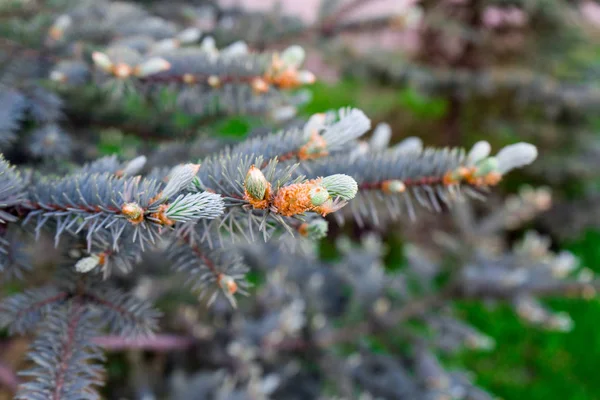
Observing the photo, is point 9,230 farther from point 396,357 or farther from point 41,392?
point 396,357

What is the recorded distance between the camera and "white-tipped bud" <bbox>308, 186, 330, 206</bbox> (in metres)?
0.56

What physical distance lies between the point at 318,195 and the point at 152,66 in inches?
20.9

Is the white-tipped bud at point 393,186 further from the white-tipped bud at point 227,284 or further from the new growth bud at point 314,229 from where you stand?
the white-tipped bud at point 227,284

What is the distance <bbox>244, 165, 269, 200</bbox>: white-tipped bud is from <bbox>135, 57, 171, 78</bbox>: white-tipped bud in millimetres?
447

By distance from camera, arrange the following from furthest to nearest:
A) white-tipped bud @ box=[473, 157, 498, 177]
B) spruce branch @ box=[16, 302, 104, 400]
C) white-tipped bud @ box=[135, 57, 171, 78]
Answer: white-tipped bud @ box=[135, 57, 171, 78] < white-tipped bud @ box=[473, 157, 498, 177] < spruce branch @ box=[16, 302, 104, 400]

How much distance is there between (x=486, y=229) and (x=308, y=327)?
3.03ft

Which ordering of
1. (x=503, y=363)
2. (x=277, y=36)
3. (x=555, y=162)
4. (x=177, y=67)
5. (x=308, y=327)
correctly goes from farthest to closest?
1. (x=555, y=162)
2. (x=503, y=363)
3. (x=308, y=327)
4. (x=277, y=36)
5. (x=177, y=67)

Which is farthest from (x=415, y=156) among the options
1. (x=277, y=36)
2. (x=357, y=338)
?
(x=357, y=338)

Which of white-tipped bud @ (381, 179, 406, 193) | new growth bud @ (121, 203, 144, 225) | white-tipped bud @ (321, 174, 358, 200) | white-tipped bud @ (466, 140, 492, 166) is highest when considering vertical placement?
white-tipped bud @ (321, 174, 358, 200)

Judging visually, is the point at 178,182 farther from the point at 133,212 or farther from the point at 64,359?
the point at 64,359

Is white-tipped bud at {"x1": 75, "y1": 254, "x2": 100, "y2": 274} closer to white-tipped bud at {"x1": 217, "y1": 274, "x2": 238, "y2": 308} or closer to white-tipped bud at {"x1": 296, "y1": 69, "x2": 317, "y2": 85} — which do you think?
white-tipped bud at {"x1": 217, "y1": 274, "x2": 238, "y2": 308}

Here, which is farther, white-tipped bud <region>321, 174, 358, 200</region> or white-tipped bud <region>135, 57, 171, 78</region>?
white-tipped bud <region>135, 57, 171, 78</region>

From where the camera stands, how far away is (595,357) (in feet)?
9.25

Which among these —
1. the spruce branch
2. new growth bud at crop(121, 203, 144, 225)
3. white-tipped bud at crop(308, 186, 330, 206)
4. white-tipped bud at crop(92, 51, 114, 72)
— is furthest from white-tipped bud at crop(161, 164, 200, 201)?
white-tipped bud at crop(92, 51, 114, 72)
